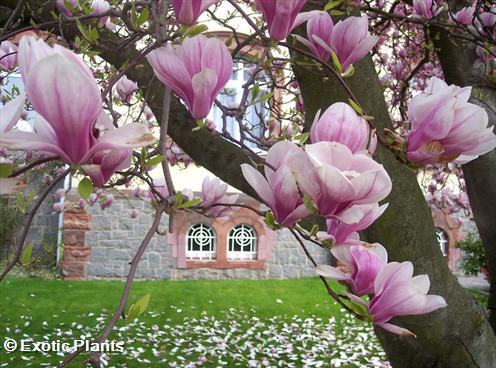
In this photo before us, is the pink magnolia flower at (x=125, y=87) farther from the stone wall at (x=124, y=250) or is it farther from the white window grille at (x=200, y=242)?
the white window grille at (x=200, y=242)

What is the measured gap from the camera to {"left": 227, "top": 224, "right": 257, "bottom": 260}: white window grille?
8.46 meters

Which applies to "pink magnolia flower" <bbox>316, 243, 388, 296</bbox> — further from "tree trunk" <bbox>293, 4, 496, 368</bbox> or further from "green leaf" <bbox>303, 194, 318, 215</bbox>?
"tree trunk" <bbox>293, 4, 496, 368</bbox>

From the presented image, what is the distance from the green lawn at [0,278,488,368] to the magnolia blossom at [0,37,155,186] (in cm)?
418

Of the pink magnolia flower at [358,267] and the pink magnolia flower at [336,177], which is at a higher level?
the pink magnolia flower at [336,177]

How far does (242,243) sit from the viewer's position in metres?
8.52

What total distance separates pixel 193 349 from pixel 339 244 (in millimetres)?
4603

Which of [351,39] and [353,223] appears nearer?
[353,223]

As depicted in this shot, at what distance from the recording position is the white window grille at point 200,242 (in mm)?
8374

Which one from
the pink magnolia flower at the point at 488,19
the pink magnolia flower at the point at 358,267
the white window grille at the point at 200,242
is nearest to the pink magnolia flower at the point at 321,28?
the pink magnolia flower at the point at 358,267

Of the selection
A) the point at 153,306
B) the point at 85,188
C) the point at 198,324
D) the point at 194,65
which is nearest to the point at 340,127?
the point at 194,65

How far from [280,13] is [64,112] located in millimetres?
378

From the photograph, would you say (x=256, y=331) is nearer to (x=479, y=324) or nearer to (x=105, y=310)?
(x=105, y=310)

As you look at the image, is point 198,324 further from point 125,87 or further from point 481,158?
point 125,87

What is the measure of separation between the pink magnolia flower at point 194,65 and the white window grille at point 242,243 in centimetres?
772
